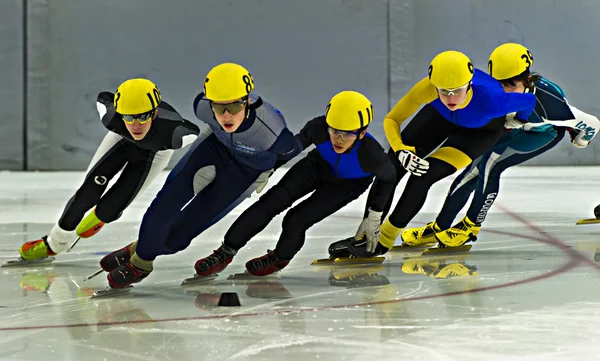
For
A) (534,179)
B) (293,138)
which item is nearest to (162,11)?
(534,179)

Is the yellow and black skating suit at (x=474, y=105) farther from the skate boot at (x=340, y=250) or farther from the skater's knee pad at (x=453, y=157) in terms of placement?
the skate boot at (x=340, y=250)

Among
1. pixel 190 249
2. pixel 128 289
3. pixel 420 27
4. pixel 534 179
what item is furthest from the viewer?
pixel 420 27

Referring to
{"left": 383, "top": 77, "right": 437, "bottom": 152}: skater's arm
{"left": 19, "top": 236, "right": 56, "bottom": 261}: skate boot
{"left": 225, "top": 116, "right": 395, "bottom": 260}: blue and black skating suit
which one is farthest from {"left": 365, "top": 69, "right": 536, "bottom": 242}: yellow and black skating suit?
{"left": 19, "top": 236, "right": 56, "bottom": 261}: skate boot

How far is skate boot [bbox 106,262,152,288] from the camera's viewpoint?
3582mm

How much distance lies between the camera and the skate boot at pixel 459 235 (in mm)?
4887

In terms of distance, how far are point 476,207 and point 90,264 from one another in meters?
2.23

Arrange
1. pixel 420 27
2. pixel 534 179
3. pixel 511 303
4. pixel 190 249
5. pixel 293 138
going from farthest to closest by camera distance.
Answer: pixel 420 27 → pixel 534 179 → pixel 190 249 → pixel 293 138 → pixel 511 303

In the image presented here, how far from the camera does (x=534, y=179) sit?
1024cm

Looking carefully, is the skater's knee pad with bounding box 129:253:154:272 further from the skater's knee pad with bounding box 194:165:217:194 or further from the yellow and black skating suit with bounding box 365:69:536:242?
the yellow and black skating suit with bounding box 365:69:536:242

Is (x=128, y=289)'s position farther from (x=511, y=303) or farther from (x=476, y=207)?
(x=476, y=207)

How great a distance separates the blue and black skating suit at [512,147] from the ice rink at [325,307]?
0.90 feet

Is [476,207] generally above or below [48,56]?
below

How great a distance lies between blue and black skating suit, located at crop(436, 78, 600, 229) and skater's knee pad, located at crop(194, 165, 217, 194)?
1693 mm

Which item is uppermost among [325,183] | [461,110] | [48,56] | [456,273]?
[48,56]
